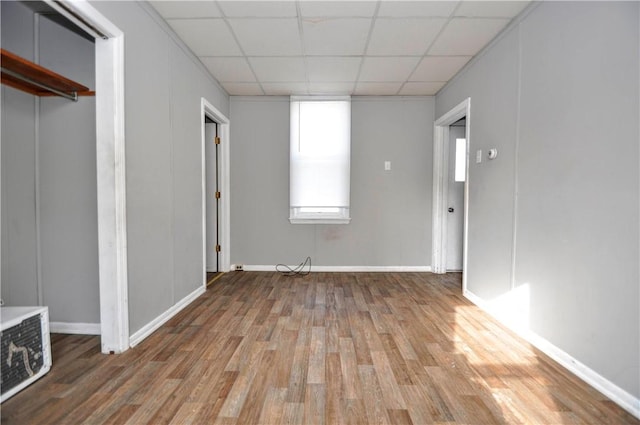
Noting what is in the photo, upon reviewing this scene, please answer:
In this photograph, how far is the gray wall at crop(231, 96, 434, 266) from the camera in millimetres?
4555

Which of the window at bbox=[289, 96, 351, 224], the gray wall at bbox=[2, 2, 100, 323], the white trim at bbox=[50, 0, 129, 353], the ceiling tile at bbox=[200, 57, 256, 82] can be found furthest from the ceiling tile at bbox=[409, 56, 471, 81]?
the gray wall at bbox=[2, 2, 100, 323]

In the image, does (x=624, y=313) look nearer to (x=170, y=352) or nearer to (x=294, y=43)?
(x=170, y=352)

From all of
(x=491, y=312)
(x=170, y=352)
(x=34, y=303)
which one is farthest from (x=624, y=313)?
(x=34, y=303)

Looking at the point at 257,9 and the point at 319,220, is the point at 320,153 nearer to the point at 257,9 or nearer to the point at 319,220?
the point at 319,220

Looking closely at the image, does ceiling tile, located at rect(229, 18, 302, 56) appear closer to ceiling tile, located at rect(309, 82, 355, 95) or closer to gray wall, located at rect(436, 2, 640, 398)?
ceiling tile, located at rect(309, 82, 355, 95)

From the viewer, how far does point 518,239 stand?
8.17 ft

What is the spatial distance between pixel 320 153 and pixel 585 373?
11.9 feet

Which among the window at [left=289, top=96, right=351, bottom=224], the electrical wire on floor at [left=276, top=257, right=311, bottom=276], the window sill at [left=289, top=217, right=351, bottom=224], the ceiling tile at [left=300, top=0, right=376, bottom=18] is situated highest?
the ceiling tile at [left=300, top=0, right=376, bottom=18]

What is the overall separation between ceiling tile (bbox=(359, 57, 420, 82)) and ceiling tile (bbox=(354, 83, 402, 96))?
0.18m

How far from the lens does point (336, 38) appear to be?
2.91 meters

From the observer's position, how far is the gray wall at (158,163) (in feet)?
7.30

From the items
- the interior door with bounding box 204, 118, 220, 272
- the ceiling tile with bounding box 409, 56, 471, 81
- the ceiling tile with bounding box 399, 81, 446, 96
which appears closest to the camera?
the ceiling tile with bounding box 409, 56, 471, 81

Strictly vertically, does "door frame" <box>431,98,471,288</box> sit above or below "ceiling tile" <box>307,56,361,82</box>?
below

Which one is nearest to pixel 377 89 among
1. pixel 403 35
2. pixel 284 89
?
pixel 284 89
